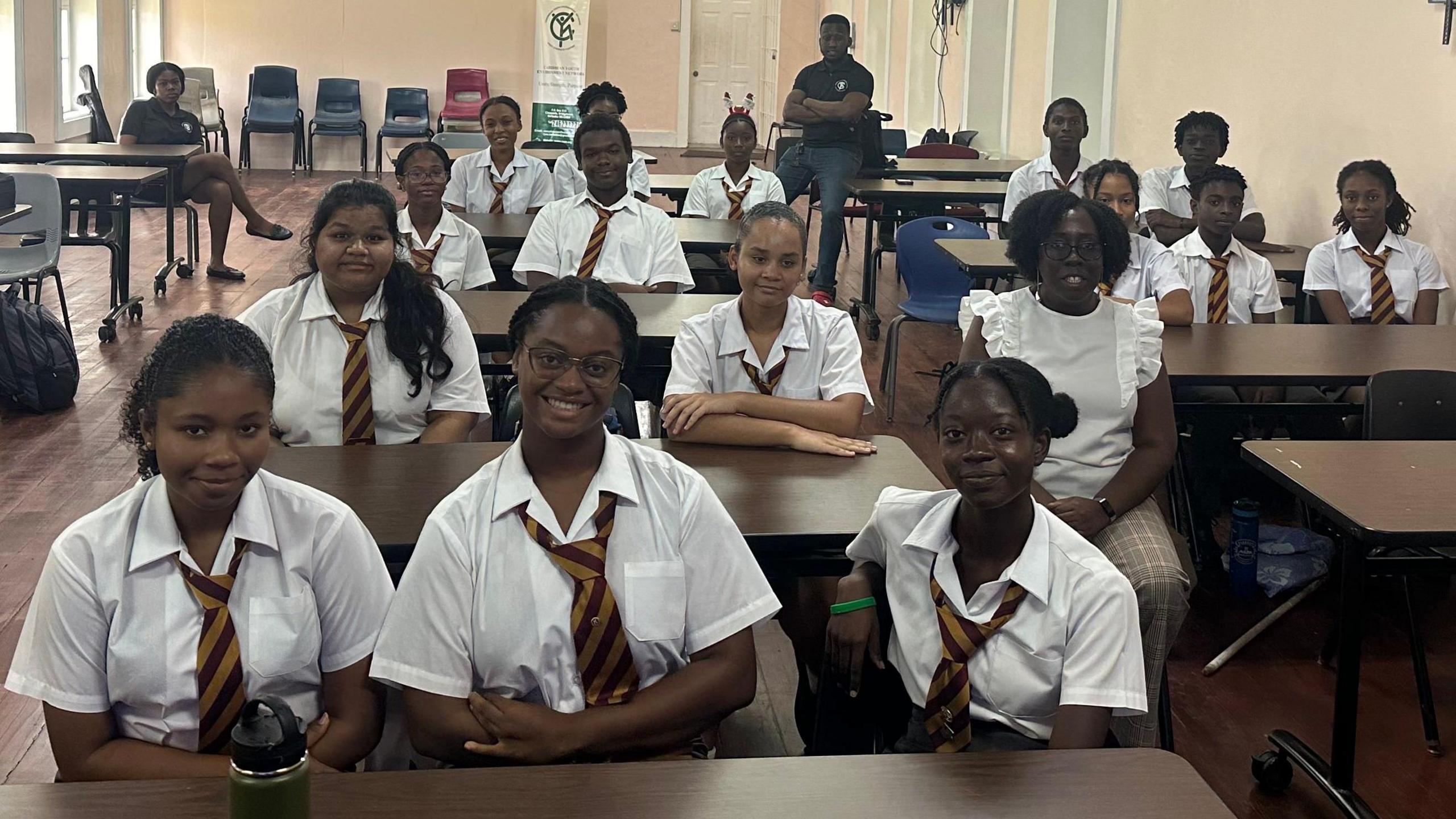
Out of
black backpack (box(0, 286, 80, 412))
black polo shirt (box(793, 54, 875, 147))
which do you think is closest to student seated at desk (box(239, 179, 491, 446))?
black backpack (box(0, 286, 80, 412))

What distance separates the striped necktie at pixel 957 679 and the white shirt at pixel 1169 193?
445 cm

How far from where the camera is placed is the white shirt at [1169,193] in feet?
19.7

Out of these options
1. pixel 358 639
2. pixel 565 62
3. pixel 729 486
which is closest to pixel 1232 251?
pixel 729 486

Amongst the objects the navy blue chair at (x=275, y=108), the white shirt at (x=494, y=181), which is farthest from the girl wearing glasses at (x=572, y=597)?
the navy blue chair at (x=275, y=108)

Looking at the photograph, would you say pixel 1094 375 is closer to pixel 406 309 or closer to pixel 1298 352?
pixel 1298 352

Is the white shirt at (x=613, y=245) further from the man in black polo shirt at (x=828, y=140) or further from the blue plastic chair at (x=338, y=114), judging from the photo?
the blue plastic chair at (x=338, y=114)

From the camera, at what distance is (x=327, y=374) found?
9.80 feet

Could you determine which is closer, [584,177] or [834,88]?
[584,177]

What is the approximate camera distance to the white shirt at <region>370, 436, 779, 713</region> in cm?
179

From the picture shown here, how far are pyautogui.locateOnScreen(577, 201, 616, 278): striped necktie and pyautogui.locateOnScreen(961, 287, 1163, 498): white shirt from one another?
6.97 feet

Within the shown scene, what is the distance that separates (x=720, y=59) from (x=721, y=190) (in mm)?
9550

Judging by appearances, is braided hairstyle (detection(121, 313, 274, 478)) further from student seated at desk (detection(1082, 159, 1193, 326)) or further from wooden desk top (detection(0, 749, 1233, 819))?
student seated at desk (detection(1082, 159, 1193, 326))

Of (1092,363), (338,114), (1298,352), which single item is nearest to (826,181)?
(1298,352)

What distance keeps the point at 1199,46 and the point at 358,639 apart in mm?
6403
